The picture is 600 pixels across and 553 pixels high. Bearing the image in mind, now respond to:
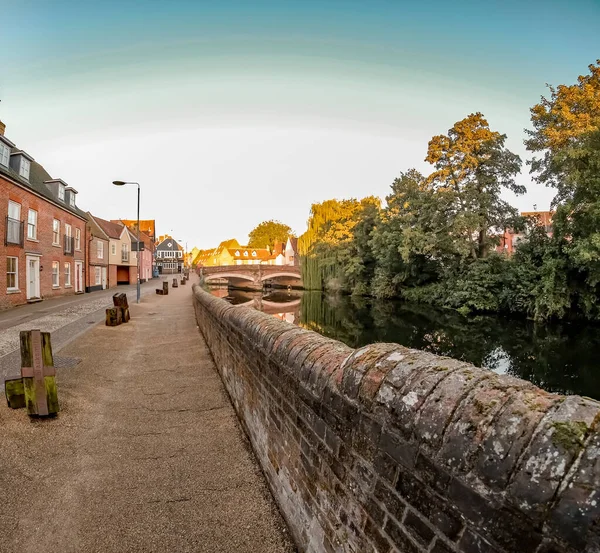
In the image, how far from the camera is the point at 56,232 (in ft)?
75.5

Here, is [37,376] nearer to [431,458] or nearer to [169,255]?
[431,458]

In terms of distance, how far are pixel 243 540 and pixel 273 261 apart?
92.9m

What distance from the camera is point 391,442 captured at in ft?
5.44

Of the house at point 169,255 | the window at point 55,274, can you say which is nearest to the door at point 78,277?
the window at point 55,274

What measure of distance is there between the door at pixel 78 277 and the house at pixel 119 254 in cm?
796

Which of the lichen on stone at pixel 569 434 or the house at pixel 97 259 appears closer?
the lichen on stone at pixel 569 434

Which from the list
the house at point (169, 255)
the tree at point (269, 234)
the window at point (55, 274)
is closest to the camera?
the window at point (55, 274)

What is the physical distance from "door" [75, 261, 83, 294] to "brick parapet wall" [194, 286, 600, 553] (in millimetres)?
27969

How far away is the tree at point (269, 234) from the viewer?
107m

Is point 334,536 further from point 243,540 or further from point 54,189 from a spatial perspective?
point 54,189

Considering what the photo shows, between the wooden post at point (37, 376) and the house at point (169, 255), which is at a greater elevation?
the house at point (169, 255)

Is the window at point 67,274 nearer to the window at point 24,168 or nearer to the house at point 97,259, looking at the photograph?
the house at point 97,259

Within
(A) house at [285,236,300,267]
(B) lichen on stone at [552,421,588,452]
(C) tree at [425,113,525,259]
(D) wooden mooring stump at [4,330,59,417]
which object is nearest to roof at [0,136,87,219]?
(D) wooden mooring stump at [4,330,59,417]

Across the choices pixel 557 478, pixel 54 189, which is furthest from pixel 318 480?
pixel 54 189
